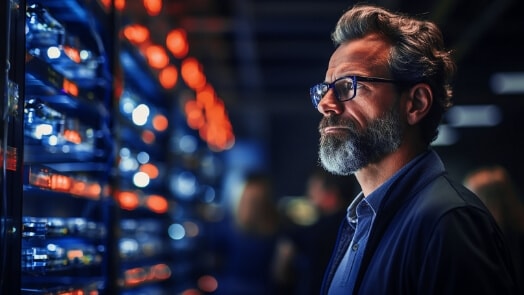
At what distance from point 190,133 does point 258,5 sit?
2.84 metres

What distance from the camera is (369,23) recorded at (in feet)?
8.72

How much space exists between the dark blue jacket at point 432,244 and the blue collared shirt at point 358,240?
0.19 feet

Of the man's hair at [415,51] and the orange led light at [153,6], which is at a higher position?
the orange led light at [153,6]

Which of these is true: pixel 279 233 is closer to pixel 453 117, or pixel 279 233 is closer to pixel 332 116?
pixel 332 116

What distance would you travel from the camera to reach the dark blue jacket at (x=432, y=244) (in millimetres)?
1998

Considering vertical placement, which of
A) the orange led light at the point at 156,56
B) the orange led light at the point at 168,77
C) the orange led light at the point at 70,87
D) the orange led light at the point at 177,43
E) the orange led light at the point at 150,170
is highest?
the orange led light at the point at 177,43

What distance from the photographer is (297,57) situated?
39.7 ft

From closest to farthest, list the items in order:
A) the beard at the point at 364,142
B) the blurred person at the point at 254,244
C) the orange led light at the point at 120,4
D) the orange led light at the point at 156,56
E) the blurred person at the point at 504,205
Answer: the beard at the point at 364,142 → the orange led light at the point at 120,4 → the blurred person at the point at 504,205 → the orange led light at the point at 156,56 → the blurred person at the point at 254,244

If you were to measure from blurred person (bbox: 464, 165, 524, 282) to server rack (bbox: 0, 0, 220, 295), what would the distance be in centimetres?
238

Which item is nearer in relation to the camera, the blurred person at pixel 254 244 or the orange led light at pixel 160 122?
the orange led light at pixel 160 122

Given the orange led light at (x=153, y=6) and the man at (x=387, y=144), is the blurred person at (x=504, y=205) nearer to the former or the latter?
the man at (x=387, y=144)

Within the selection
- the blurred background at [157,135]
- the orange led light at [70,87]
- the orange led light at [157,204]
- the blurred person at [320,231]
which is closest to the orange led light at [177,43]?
the blurred background at [157,135]

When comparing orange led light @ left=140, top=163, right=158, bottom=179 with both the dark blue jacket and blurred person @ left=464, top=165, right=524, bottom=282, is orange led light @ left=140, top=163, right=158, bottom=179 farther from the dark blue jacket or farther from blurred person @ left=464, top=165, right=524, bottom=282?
the dark blue jacket

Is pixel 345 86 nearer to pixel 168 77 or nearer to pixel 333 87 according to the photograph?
pixel 333 87
